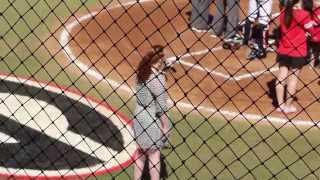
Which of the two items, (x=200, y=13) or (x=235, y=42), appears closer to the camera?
(x=235, y=42)

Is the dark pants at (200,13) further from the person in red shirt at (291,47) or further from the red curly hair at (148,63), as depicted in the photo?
the red curly hair at (148,63)

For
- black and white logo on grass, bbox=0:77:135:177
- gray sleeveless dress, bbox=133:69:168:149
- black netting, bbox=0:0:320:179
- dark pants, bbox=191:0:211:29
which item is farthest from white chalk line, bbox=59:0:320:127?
gray sleeveless dress, bbox=133:69:168:149

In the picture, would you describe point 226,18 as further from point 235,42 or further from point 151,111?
point 151,111

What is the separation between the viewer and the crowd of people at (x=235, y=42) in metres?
7.56

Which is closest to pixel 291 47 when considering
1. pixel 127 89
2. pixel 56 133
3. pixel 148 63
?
pixel 127 89

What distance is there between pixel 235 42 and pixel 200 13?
90 cm

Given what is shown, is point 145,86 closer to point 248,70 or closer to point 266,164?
point 266,164

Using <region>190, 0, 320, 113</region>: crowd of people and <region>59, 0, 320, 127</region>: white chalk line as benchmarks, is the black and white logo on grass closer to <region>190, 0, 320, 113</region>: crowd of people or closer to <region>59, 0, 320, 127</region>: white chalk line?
<region>59, 0, 320, 127</region>: white chalk line

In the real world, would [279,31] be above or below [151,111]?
above

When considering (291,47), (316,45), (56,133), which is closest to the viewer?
(56,133)

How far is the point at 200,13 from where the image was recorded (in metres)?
12.8

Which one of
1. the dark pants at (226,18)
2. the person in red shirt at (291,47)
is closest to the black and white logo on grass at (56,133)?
the person in red shirt at (291,47)

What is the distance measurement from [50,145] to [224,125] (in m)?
2.22

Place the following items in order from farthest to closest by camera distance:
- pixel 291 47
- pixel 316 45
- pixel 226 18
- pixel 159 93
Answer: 1. pixel 226 18
2. pixel 316 45
3. pixel 291 47
4. pixel 159 93
